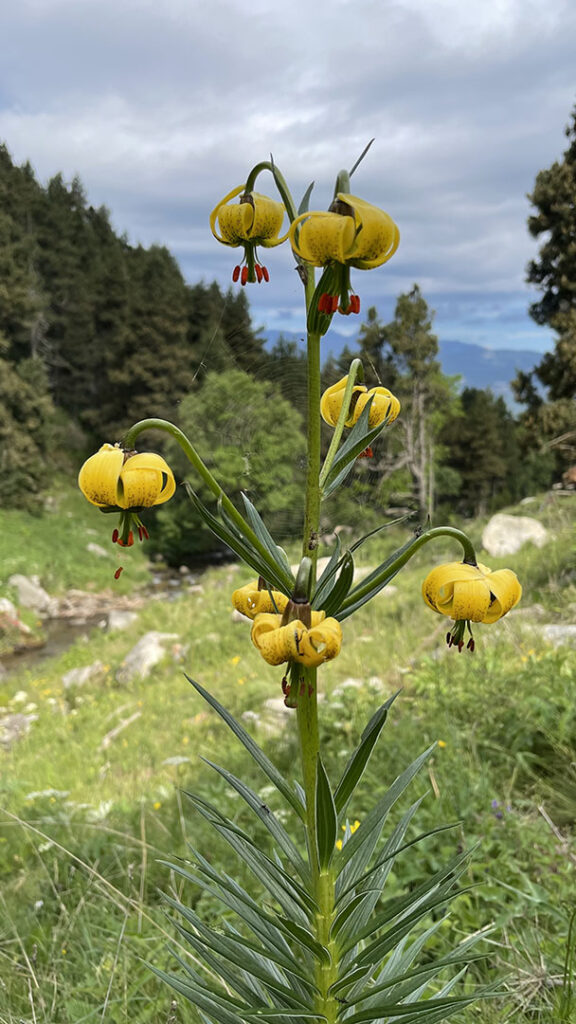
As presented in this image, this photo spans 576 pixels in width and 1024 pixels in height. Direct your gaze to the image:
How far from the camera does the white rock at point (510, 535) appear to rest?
8.53m

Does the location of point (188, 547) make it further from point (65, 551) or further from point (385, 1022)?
point (385, 1022)

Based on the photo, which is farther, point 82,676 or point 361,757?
point 82,676

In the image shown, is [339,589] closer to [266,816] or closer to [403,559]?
[403,559]

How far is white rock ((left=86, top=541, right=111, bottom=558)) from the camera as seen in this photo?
63.7ft

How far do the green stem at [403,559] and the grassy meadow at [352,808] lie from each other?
36 centimetres

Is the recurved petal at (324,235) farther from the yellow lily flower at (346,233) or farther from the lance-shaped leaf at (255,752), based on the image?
the lance-shaped leaf at (255,752)

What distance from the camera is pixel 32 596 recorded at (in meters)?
16.2

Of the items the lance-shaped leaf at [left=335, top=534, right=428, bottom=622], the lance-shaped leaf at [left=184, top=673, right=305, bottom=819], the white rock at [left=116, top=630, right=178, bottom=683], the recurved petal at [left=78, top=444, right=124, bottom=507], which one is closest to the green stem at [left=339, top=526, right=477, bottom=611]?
the lance-shaped leaf at [left=335, top=534, right=428, bottom=622]

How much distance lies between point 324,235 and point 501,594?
0.52 meters

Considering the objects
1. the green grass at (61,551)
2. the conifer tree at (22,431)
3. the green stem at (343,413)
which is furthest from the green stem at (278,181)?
the conifer tree at (22,431)

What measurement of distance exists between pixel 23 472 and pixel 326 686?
18210mm

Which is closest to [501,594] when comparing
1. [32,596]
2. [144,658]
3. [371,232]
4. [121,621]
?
[371,232]

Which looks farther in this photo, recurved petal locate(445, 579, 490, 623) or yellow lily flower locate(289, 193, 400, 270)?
recurved petal locate(445, 579, 490, 623)

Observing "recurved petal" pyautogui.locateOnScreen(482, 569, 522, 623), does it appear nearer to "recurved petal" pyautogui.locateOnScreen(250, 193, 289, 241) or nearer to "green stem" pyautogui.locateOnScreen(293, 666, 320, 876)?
"green stem" pyautogui.locateOnScreen(293, 666, 320, 876)
